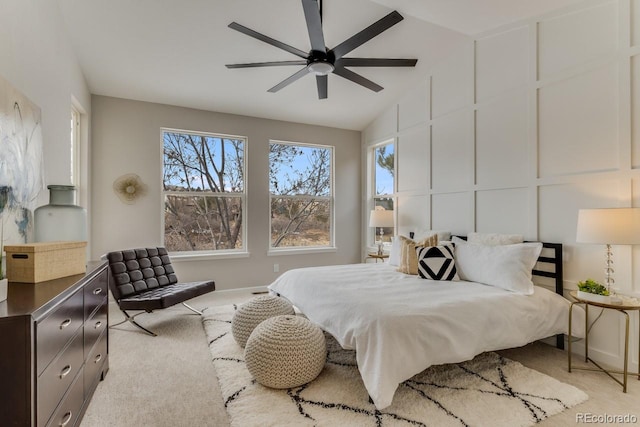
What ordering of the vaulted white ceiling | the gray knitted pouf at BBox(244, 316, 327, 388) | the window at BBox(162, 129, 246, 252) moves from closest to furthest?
the gray knitted pouf at BBox(244, 316, 327, 388), the vaulted white ceiling, the window at BBox(162, 129, 246, 252)

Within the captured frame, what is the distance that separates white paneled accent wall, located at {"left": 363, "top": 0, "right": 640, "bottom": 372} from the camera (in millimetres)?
2455

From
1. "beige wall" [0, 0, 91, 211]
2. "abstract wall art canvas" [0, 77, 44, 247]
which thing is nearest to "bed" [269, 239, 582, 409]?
"abstract wall art canvas" [0, 77, 44, 247]

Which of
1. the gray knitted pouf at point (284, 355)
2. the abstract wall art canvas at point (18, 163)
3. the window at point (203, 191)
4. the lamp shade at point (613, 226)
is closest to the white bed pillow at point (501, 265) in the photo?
the lamp shade at point (613, 226)

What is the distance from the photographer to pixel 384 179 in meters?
5.23

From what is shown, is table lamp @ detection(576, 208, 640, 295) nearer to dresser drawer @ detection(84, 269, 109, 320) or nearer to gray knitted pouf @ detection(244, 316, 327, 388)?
gray knitted pouf @ detection(244, 316, 327, 388)

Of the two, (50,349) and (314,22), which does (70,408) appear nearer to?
(50,349)

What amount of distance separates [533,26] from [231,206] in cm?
412

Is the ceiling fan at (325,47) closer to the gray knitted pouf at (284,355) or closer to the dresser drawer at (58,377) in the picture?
the gray knitted pouf at (284,355)

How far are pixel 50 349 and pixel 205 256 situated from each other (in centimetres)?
324

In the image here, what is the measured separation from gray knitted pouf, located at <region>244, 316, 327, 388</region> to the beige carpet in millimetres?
320

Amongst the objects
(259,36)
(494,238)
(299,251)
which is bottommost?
(299,251)

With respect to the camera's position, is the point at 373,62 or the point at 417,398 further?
the point at 373,62

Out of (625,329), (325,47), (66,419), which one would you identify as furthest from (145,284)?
(625,329)

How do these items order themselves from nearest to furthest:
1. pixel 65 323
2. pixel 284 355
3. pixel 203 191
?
pixel 65 323 < pixel 284 355 < pixel 203 191
